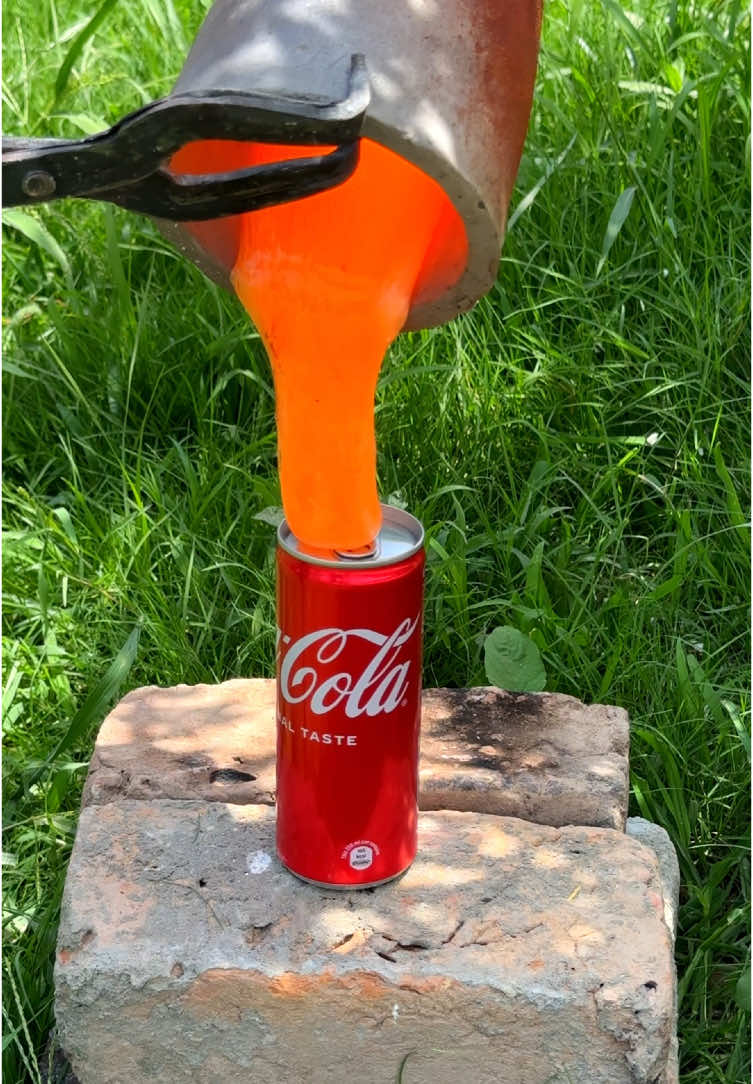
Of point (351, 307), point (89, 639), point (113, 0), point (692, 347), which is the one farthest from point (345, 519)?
point (113, 0)

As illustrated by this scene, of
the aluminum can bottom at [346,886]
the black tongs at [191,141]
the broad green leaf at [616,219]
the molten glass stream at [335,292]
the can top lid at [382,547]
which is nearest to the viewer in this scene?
the black tongs at [191,141]

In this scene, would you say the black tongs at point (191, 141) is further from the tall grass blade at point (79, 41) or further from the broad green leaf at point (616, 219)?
the tall grass blade at point (79, 41)

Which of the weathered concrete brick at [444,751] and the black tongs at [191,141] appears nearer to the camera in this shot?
the black tongs at [191,141]

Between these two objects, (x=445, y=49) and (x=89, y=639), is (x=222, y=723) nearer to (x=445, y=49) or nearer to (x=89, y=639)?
(x=89, y=639)

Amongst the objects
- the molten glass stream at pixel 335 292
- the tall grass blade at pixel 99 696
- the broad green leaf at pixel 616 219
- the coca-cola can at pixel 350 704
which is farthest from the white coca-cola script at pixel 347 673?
the broad green leaf at pixel 616 219

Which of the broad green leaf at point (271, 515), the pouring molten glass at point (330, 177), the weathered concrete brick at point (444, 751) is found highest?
the pouring molten glass at point (330, 177)

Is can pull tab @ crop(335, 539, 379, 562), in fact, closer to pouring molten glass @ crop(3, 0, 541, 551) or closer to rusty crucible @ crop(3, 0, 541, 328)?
pouring molten glass @ crop(3, 0, 541, 551)

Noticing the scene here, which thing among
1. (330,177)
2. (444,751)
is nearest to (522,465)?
(444,751)

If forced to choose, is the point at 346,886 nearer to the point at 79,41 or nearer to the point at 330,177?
the point at 330,177
